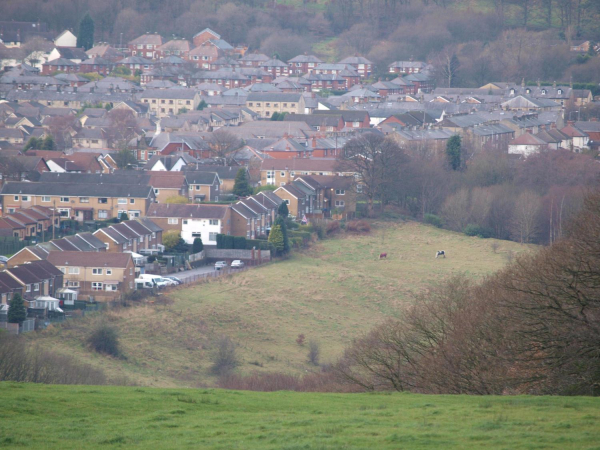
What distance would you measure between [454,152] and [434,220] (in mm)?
6001

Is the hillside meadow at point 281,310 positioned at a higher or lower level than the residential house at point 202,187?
lower

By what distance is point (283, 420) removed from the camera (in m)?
9.63

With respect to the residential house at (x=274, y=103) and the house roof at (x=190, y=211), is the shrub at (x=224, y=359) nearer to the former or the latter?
the house roof at (x=190, y=211)

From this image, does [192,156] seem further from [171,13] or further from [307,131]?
[171,13]

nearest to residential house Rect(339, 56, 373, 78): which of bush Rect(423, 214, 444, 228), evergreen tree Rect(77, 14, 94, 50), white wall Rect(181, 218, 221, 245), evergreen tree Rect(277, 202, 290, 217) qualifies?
evergreen tree Rect(77, 14, 94, 50)

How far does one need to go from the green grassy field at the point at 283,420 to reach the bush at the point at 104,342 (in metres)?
11.8

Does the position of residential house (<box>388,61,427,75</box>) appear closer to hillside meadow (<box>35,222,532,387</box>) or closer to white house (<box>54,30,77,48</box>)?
white house (<box>54,30,77,48</box>)

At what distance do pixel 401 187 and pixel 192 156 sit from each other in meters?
13.8

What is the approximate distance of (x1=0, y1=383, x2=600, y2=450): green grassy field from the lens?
8.46 metres

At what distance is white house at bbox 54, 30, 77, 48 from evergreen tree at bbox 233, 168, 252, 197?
55601 mm

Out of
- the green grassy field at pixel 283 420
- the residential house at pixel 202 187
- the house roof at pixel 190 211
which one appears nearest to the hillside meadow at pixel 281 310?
the house roof at pixel 190 211

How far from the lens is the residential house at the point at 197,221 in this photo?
36.2 meters

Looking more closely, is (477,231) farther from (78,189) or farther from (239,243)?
(78,189)

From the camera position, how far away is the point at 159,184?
136 feet
